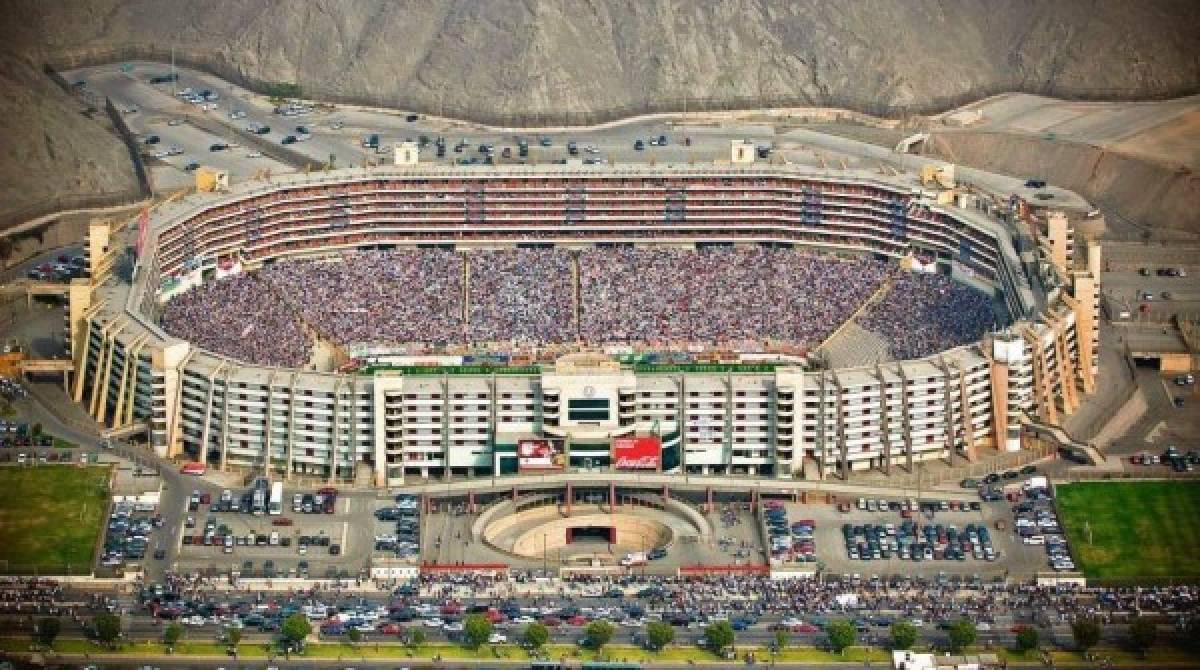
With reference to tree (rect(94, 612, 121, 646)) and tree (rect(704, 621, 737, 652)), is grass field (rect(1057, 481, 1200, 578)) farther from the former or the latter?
tree (rect(94, 612, 121, 646))

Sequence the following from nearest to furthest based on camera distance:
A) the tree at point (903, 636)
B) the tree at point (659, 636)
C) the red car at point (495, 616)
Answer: the tree at point (659, 636) < the tree at point (903, 636) < the red car at point (495, 616)

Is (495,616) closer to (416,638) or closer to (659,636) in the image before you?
(416,638)

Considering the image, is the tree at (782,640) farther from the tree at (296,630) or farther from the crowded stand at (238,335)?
the crowded stand at (238,335)

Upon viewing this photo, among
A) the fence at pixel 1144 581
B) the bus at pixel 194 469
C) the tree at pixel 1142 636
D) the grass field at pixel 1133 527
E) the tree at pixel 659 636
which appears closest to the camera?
the tree at pixel 659 636

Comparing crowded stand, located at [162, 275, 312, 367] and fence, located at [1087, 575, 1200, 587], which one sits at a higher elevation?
crowded stand, located at [162, 275, 312, 367]

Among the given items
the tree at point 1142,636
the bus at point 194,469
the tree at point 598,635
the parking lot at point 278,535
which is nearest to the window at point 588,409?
the parking lot at point 278,535

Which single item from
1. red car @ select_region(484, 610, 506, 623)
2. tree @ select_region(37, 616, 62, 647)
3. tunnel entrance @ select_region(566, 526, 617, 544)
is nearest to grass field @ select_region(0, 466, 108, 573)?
tree @ select_region(37, 616, 62, 647)

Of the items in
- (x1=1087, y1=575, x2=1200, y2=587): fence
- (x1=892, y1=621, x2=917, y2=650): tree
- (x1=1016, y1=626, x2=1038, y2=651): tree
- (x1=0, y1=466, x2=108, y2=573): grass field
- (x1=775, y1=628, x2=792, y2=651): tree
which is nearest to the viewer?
(x1=892, y1=621, x2=917, y2=650): tree
